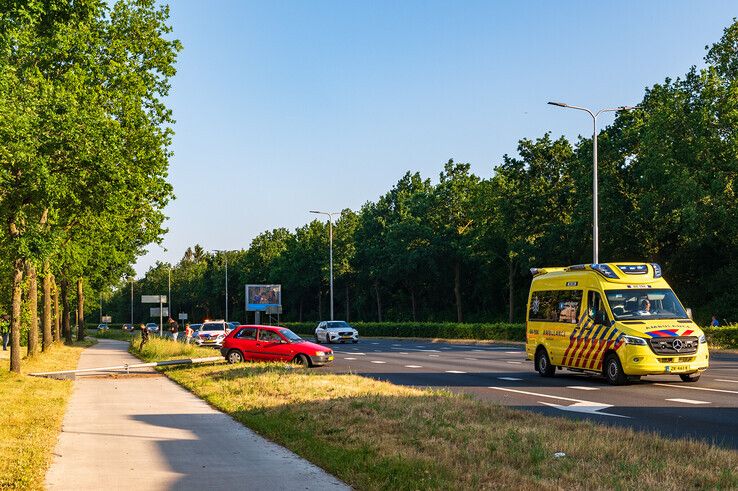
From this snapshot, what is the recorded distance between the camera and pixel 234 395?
17.1 meters

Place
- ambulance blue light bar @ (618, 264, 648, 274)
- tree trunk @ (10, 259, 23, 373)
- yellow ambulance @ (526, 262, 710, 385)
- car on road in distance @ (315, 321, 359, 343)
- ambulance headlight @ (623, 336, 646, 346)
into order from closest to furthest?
ambulance headlight @ (623, 336, 646, 346), yellow ambulance @ (526, 262, 710, 385), ambulance blue light bar @ (618, 264, 648, 274), tree trunk @ (10, 259, 23, 373), car on road in distance @ (315, 321, 359, 343)

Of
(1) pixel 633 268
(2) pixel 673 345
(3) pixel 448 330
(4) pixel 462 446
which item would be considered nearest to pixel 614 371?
(2) pixel 673 345

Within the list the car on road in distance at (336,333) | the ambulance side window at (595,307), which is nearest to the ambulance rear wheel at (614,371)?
the ambulance side window at (595,307)

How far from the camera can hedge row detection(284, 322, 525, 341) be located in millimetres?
50409

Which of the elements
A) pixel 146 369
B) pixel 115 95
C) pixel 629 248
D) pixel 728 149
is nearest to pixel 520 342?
pixel 629 248

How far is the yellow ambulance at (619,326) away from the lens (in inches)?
724

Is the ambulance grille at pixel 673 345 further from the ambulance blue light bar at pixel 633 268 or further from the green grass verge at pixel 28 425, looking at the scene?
the green grass verge at pixel 28 425

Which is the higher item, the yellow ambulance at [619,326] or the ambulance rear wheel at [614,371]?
the yellow ambulance at [619,326]

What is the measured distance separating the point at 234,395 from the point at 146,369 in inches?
517

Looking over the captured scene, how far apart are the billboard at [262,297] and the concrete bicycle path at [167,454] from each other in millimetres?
66989

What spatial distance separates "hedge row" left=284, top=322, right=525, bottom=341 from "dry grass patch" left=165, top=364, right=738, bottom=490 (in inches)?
1393

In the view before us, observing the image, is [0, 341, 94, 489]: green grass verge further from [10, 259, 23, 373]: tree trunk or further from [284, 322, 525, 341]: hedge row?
[284, 322, 525, 341]: hedge row

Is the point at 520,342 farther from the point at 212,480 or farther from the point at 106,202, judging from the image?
the point at 212,480

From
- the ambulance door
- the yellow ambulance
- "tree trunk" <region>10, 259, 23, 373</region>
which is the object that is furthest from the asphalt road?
"tree trunk" <region>10, 259, 23, 373</region>
